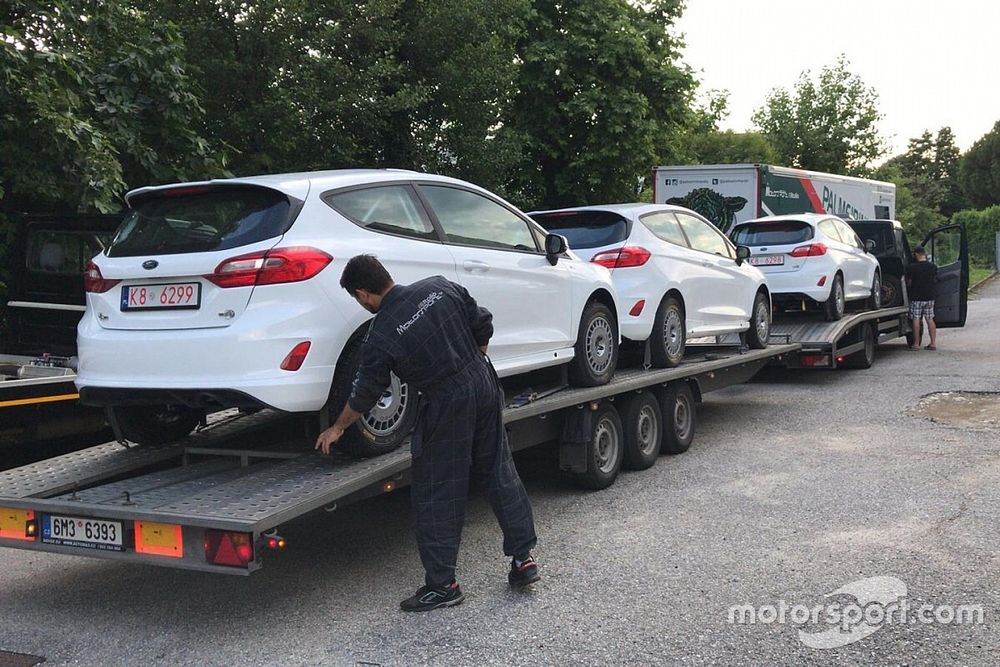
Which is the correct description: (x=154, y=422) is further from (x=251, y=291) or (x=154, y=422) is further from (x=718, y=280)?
(x=718, y=280)

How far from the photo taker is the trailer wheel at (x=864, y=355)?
1392 cm

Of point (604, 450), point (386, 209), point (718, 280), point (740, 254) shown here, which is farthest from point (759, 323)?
point (386, 209)

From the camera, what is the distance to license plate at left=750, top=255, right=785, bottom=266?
13.1 m

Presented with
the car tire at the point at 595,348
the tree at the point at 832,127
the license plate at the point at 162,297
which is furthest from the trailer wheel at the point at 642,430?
the tree at the point at 832,127

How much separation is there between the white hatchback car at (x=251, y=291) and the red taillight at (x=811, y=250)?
812 centimetres

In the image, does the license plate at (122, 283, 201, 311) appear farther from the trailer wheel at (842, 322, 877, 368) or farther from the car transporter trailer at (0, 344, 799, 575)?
the trailer wheel at (842, 322, 877, 368)

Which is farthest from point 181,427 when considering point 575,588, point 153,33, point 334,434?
point 153,33

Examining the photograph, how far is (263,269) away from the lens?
474 centimetres

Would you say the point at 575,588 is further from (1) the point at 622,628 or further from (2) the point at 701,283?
(2) the point at 701,283

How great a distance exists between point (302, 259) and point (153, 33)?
6.27 meters

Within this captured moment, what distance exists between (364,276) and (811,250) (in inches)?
377

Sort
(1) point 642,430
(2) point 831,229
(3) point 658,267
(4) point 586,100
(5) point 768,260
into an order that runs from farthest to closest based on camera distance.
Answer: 1. (4) point 586,100
2. (2) point 831,229
3. (5) point 768,260
4. (3) point 658,267
5. (1) point 642,430

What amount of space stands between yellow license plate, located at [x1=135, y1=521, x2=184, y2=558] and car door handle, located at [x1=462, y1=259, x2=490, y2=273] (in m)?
2.34

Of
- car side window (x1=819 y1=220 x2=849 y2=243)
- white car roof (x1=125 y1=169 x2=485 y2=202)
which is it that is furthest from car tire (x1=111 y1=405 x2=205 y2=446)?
car side window (x1=819 y1=220 x2=849 y2=243)
